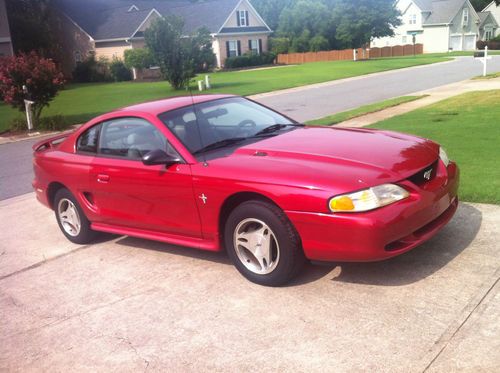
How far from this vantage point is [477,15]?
8119 centimetres

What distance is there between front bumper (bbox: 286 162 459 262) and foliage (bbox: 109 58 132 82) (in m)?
45.5

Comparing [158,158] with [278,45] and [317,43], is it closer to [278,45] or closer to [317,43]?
[278,45]

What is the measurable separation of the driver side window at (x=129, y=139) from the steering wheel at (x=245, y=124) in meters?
0.78

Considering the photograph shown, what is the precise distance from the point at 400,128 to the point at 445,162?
6629 millimetres

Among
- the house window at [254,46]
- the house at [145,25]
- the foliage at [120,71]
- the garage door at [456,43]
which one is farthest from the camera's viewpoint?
the garage door at [456,43]

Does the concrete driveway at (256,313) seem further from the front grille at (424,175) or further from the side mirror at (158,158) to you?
the side mirror at (158,158)

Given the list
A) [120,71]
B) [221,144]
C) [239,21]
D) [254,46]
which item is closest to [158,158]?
[221,144]

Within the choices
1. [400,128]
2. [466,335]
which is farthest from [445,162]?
Result: [400,128]

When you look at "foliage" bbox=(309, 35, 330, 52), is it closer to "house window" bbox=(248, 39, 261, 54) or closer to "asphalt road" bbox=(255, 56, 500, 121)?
"house window" bbox=(248, 39, 261, 54)

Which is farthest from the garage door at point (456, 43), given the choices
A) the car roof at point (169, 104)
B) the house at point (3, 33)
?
the car roof at point (169, 104)

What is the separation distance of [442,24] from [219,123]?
78.5 m

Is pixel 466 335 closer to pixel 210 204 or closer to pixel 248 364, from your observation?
pixel 248 364

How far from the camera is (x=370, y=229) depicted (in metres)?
3.89

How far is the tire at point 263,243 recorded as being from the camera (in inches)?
166
